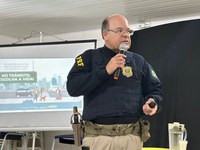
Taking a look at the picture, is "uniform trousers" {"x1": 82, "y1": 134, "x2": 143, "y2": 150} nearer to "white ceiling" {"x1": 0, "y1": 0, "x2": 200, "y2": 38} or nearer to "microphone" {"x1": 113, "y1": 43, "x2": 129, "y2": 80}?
"microphone" {"x1": 113, "y1": 43, "x2": 129, "y2": 80}

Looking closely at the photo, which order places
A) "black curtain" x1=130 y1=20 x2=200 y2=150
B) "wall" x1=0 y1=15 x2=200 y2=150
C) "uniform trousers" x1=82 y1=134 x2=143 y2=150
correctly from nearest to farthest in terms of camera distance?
"uniform trousers" x1=82 y1=134 x2=143 y2=150
"black curtain" x1=130 y1=20 x2=200 y2=150
"wall" x1=0 y1=15 x2=200 y2=150

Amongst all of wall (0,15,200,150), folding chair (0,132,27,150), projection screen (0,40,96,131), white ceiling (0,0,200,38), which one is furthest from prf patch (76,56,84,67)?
wall (0,15,200,150)

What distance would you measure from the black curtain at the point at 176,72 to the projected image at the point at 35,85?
3.63 feet

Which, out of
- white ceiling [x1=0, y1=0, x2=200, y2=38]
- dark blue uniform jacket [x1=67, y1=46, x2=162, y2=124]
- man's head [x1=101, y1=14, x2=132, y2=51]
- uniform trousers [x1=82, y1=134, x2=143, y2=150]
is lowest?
uniform trousers [x1=82, y1=134, x2=143, y2=150]

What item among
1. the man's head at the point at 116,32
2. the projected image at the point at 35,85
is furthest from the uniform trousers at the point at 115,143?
the projected image at the point at 35,85

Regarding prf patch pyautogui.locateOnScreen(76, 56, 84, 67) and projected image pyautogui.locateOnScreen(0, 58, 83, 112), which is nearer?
prf patch pyautogui.locateOnScreen(76, 56, 84, 67)

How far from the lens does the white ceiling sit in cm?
361

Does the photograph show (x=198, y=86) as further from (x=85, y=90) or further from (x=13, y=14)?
(x=13, y=14)

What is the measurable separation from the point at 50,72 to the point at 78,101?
564 millimetres

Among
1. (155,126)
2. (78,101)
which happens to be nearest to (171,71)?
(155,126)

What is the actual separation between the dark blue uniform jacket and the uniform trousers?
73 millimetres

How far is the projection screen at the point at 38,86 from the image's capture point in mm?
3922

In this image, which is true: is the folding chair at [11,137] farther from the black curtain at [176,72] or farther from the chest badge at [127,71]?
the chest badge at [127,71]

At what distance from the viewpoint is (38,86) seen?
403 cm
